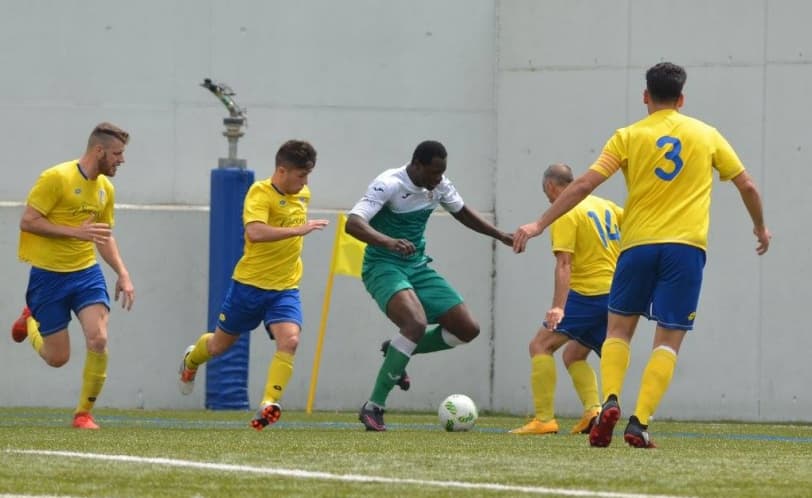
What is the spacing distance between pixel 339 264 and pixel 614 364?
6.21m

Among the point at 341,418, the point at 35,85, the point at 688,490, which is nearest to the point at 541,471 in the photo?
the point at 688,490

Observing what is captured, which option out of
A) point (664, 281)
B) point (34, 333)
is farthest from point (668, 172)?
point (34, 333)

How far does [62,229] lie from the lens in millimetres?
10312

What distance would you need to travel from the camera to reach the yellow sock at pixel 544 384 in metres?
11.3

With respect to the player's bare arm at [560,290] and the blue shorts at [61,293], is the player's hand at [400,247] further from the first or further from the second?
the blue shorts at [61,293]

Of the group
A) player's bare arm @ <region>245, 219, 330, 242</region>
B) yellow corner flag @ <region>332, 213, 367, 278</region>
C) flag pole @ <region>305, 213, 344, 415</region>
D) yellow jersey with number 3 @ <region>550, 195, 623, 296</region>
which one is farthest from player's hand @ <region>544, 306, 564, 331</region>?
flag pole @ <region>305, 213, 344, 415</region>

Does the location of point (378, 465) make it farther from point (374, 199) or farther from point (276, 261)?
point (276, 261)

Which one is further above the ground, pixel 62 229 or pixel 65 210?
pixel 65 210

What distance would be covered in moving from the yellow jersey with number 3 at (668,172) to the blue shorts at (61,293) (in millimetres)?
3745

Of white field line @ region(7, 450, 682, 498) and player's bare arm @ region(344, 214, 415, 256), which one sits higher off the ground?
player's bare arm @ region(344, 214, 415, 256)

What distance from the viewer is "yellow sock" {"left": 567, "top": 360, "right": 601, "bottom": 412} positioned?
11.3m

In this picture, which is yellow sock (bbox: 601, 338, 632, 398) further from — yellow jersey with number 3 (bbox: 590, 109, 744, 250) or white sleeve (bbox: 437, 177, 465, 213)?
white sleeve (bbox: 437, 177, 465, 213)

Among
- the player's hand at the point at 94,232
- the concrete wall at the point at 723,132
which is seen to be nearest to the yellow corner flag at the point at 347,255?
the concrete wall at the point at 723,132

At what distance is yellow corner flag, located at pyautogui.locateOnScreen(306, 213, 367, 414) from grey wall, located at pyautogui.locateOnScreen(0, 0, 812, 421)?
484mm
